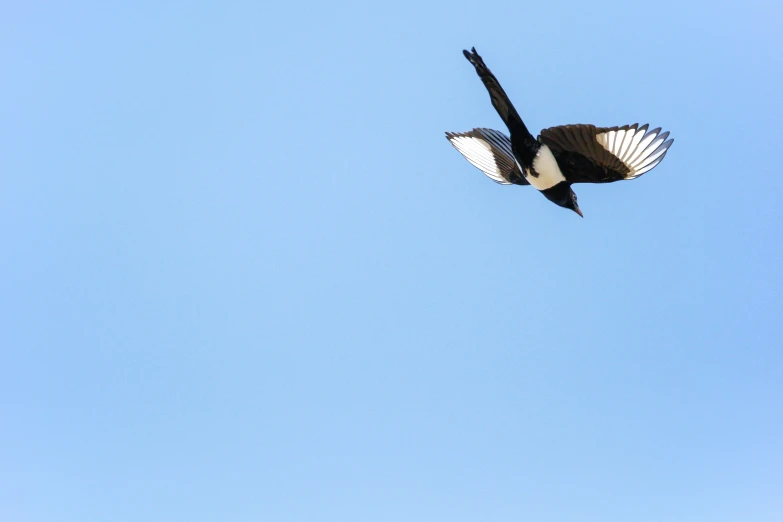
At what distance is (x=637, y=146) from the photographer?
22.0 ft

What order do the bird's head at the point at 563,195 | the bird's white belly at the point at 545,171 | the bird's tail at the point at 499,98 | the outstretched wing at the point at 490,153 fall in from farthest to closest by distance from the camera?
the outstretched wing at the point at 490,153 < the bird's head at the point at 563,195 < the bird's white belly at the point at 545,171 < the bird's tail at the point at 499,98

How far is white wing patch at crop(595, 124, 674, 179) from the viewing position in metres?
6.65

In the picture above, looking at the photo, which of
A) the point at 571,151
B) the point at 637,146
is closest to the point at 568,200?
the point at 571,151

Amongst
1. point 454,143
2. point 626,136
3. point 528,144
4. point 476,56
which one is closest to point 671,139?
point 626,136

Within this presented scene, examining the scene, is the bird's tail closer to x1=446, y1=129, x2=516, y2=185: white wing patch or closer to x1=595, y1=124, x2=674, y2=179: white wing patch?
x1=595, y1=124, x2=674, y2=179: white wing patch

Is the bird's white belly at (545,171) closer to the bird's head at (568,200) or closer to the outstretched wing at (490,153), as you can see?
the bird's head at (568,200)

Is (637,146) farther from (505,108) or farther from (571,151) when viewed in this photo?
(505,108)

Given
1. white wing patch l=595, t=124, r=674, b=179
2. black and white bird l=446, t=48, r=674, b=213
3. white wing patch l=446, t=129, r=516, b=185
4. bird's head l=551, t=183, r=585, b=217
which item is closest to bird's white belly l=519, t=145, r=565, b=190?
black and white bird l=446, t=48, r=674, b=213

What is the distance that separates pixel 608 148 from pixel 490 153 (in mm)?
1716

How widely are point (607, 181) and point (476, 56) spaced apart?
5.09 ft

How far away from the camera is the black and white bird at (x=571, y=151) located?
671cm

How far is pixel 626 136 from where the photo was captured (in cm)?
666

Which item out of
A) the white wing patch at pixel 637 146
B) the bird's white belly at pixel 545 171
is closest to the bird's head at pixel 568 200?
the bird's white belly at pixel 545 171

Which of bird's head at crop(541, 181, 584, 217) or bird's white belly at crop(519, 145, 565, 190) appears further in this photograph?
bird's head at crop(541, 181, 584, 217)
